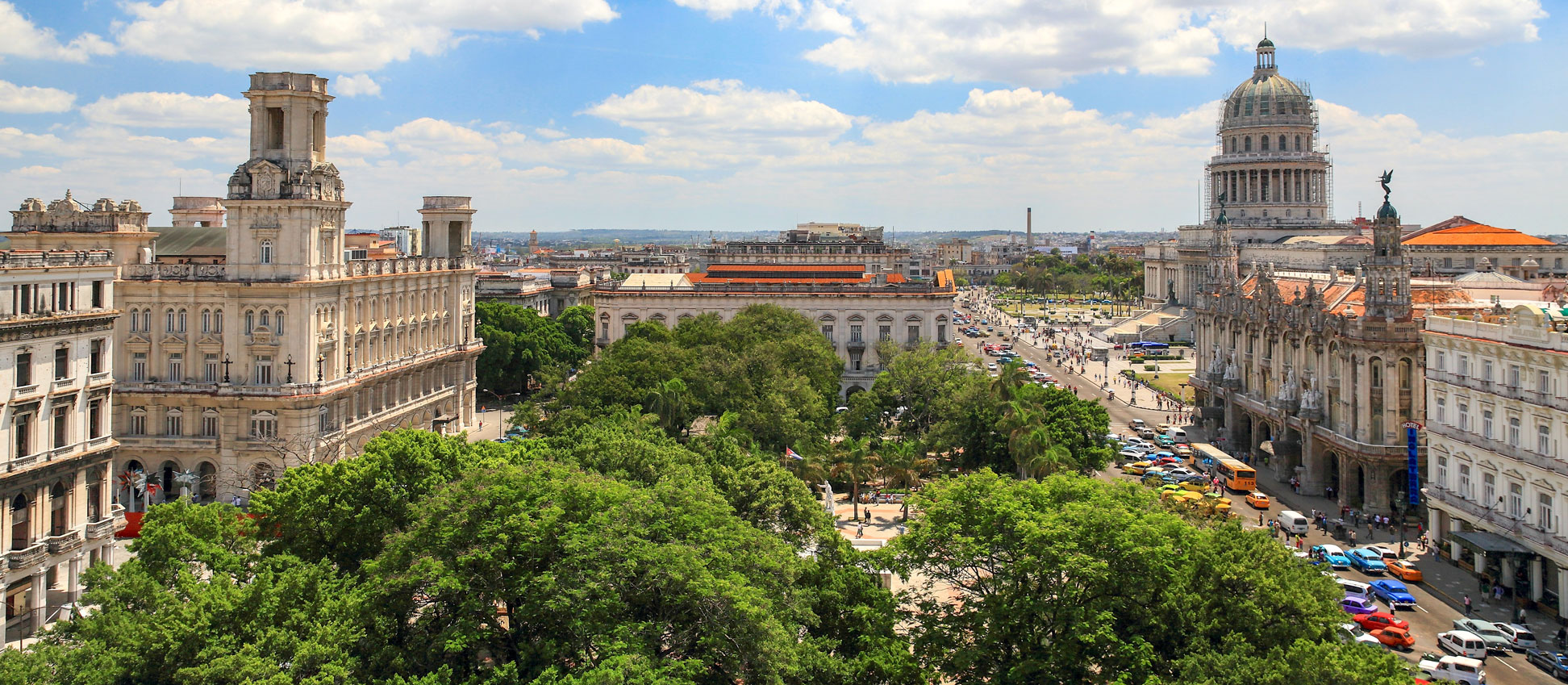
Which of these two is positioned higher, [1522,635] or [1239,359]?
[1239,359]

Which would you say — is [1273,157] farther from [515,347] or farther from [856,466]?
[856,466]

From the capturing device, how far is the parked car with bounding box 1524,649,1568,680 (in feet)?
146

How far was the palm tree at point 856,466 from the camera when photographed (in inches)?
2763

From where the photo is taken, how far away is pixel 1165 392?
12019 cm

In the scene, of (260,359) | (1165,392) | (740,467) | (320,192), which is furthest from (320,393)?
(1165,392)

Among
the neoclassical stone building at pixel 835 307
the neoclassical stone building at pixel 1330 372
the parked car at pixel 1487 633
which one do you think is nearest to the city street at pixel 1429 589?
the parked car at pixel 1487 633

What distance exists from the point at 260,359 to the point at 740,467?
117 feet

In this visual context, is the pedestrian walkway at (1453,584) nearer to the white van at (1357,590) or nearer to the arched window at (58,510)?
the white van at (1357,590)

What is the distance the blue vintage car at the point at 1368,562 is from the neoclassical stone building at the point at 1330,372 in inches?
429

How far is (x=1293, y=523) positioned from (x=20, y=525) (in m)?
60.9

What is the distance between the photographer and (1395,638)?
157 feet

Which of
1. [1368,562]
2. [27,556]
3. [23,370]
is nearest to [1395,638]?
[1368,562]

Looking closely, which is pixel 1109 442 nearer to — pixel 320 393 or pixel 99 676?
pixel 320 393

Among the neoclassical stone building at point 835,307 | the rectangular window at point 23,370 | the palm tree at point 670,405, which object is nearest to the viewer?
the rectangular window at point 23,370
